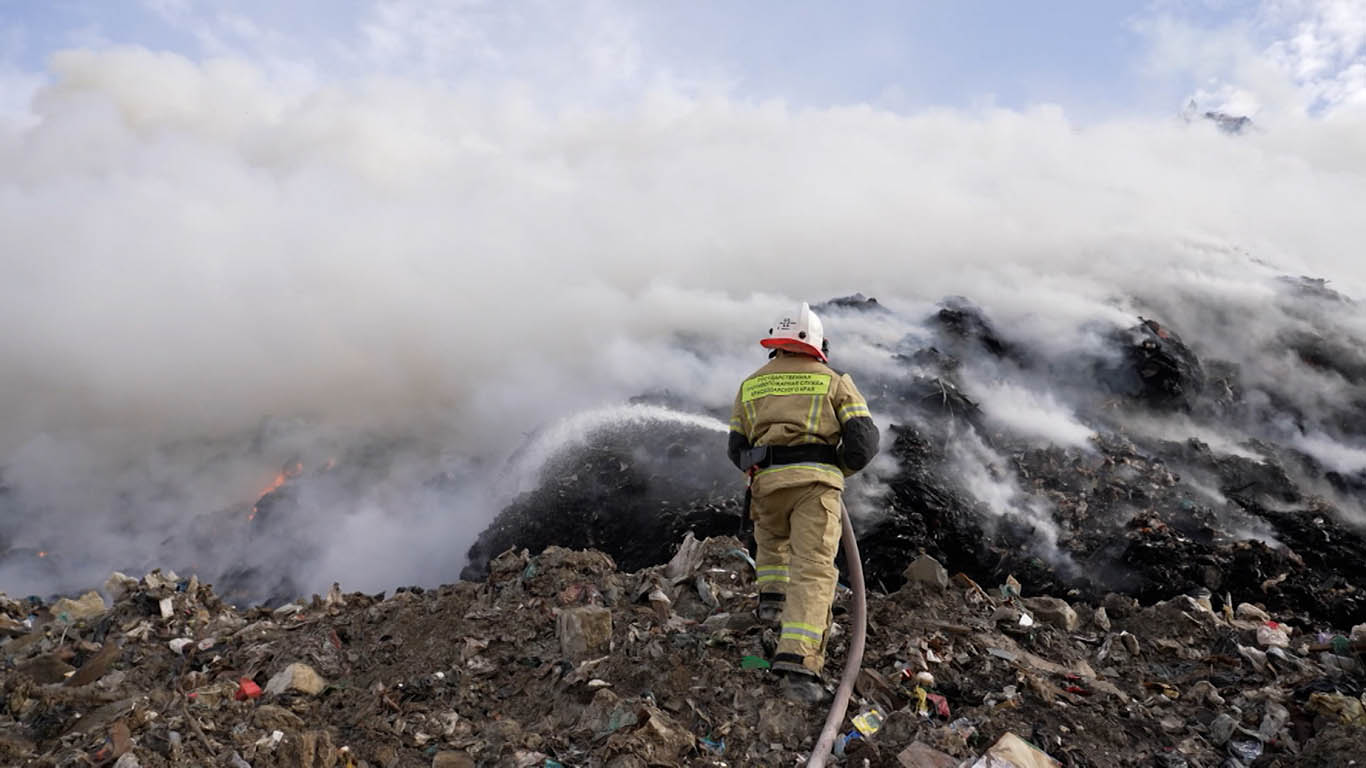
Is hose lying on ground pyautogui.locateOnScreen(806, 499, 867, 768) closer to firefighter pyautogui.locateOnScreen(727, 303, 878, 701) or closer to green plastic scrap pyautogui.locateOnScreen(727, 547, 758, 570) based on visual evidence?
firefighter pyautogui.locateOnScreen(727, 303, 878, 701)

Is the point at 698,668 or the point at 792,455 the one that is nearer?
the point at 698,668

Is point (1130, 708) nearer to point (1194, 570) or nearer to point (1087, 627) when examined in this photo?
point (1087, 627)

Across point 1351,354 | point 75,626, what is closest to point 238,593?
point 75,626

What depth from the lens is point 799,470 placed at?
4699 mm

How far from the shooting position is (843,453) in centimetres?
475

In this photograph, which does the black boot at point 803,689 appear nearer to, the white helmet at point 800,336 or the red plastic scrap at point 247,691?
the white helmet at point 800,336

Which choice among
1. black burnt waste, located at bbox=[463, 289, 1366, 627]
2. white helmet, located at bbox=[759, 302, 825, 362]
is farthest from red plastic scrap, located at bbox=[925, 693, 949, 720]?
black burnt waste, located at bbox=[463, 289, 1366, 627]

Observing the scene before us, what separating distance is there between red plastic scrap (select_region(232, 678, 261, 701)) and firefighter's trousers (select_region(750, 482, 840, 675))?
3475 millimetres

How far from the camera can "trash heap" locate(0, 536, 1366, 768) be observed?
3.82 m

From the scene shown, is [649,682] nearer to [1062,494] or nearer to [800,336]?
[800,336]

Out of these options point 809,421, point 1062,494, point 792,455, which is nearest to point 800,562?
point 792,455

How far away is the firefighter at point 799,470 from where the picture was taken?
14.4ft

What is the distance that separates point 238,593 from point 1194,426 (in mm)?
31801

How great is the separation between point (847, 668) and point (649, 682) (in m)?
1.25
